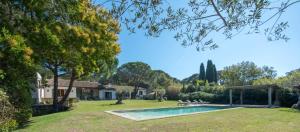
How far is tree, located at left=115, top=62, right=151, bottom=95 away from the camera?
226 ft

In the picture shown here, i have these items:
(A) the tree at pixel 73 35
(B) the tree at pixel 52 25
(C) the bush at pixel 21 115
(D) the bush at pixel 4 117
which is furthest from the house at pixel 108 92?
(D) the bush at pixel 4 117

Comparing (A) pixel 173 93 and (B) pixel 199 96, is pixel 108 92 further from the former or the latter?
(B) pixel 199 96

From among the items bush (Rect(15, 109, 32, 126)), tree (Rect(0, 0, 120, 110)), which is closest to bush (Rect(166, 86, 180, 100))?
bush (Rect(15, 109, 32, 126))

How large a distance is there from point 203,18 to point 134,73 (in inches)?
2615

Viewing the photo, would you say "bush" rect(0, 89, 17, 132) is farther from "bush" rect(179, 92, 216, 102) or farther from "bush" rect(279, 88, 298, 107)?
"bush" rect(179, 92, 216, 102)

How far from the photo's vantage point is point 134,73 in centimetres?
7075

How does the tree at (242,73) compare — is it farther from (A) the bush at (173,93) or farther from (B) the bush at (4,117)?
(B) the bush at (4,117)

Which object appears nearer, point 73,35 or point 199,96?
point 73,35

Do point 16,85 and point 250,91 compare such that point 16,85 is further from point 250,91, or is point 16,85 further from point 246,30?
point 250,91

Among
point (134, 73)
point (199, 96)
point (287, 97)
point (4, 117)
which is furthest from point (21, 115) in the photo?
point (134, 73)

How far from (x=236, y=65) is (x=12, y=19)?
53.6 meters

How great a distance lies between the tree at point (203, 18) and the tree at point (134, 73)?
6198 cm

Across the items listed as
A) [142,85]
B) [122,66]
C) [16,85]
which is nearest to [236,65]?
[142,85]

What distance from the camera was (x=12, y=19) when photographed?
10.3 metres
